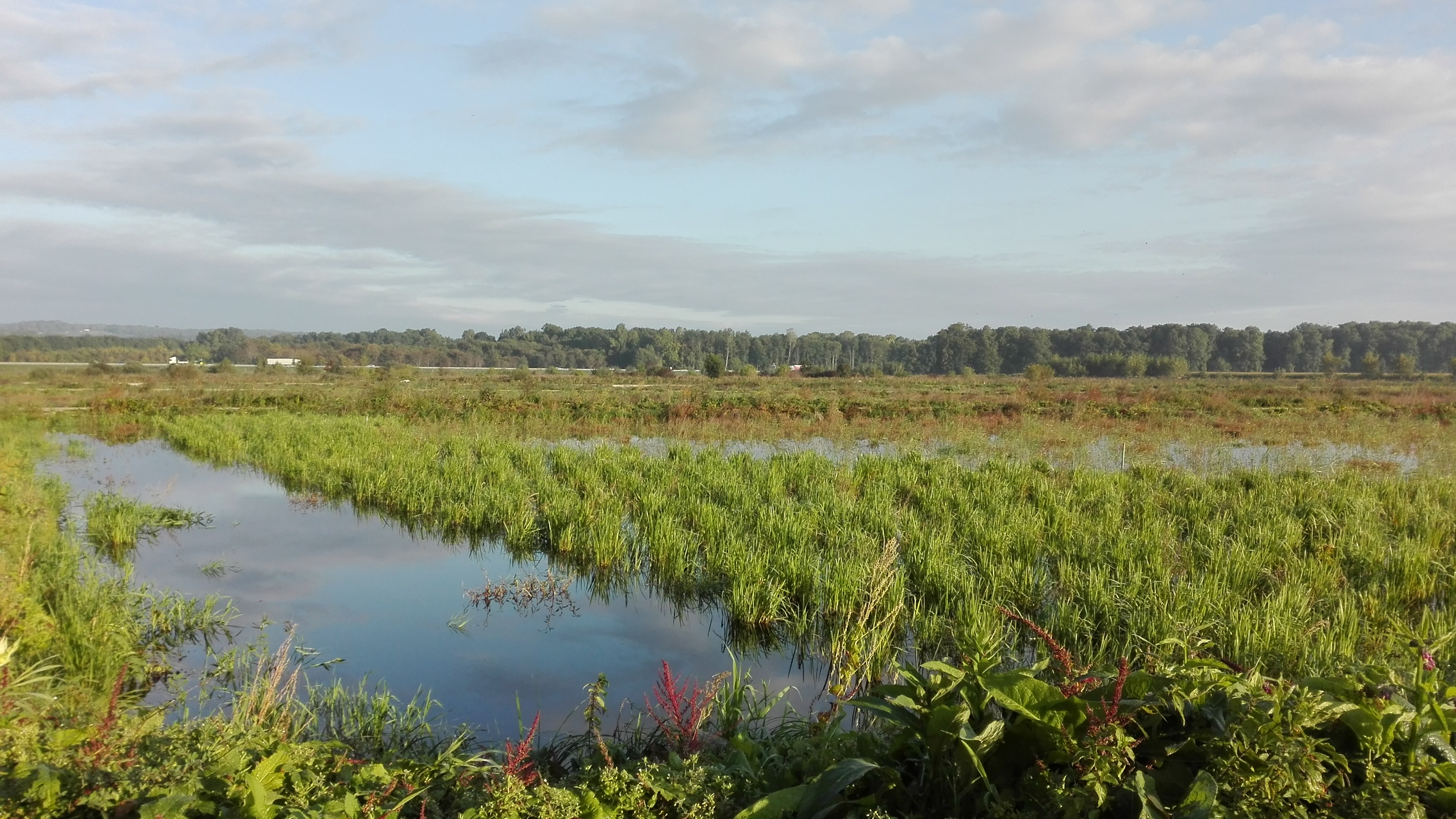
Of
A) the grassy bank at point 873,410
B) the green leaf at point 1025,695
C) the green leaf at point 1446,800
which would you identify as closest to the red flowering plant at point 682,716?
the green leaf at point 1025,695

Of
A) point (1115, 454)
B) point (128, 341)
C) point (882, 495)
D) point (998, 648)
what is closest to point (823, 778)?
point (998, 648)

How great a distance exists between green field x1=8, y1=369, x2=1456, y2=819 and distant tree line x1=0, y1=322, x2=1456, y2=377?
5321 centimetres

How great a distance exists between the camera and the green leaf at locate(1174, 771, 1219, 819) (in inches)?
75.7

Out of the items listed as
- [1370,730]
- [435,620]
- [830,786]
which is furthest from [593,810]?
[435,620]

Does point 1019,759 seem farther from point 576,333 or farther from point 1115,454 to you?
point 576,333

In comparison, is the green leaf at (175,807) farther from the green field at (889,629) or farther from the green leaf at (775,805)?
the green leaf at (775,805)

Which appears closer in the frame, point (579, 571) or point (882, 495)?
point (579, 571)

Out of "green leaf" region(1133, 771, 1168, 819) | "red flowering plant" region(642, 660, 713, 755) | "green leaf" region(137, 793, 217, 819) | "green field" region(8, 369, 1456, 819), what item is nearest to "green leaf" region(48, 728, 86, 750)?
"green field" region(8, 369, 1456, 819)

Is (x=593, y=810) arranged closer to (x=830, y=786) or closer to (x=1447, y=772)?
(x=830, y=786)

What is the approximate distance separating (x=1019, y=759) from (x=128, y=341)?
524 ft

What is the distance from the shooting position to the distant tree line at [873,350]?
272 ft

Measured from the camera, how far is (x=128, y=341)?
129000 millimetres

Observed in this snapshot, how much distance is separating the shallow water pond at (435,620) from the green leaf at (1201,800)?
3.00m

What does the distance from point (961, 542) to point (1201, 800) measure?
5.72 meters
